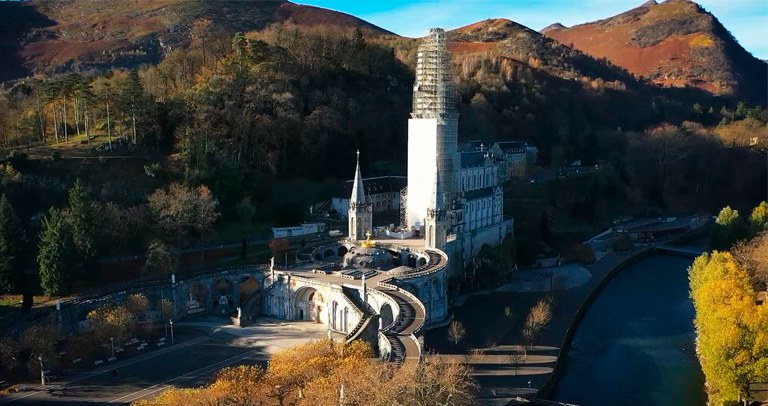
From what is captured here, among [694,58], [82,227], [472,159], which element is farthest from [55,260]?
[694,58]

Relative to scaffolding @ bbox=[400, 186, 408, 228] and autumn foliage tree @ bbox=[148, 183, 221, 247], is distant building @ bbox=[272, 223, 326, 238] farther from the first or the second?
scaffolding @ bbox=[400, 186, 408, 228]

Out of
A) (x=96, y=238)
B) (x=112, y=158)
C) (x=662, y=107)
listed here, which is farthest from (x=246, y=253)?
(x=662, y=107)

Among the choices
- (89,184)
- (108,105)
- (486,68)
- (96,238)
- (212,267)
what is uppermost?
(486,68)

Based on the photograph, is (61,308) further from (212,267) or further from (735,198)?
(735,198)

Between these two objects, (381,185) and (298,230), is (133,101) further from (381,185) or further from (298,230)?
(381,185)

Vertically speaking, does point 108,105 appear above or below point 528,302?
above

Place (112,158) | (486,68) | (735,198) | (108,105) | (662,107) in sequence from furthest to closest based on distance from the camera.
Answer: (662,107), (486,68), (735,198), (108,105), (112,158)

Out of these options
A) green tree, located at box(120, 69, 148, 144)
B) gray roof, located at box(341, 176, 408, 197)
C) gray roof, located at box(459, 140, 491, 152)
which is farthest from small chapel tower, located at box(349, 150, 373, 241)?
gray roof, located at box(459, 140, 491, 152)

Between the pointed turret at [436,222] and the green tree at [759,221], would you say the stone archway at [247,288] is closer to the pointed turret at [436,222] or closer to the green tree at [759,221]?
the pointed turret at [436,222]
